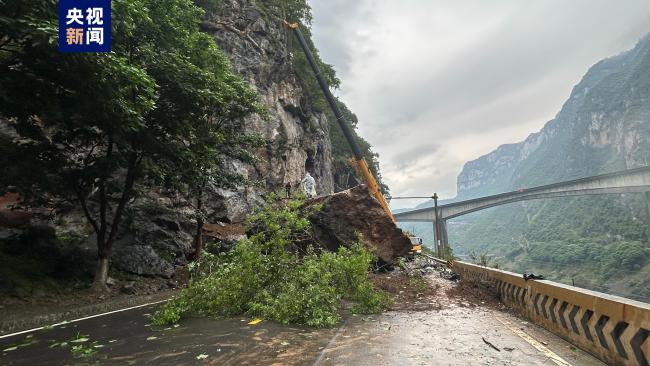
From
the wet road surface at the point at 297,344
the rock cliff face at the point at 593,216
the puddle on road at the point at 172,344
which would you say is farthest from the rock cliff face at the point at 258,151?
the rock cliff face at the point at 593,216

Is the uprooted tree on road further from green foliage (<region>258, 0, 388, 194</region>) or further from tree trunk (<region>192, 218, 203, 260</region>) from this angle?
green foliage (<region>258, 0, 388, 194</region>)

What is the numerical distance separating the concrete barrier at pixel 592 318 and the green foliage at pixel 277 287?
311 cm

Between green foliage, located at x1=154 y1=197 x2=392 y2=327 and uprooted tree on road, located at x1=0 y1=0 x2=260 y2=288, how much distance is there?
3.90 meters

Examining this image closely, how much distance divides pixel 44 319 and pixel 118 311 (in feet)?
4.78

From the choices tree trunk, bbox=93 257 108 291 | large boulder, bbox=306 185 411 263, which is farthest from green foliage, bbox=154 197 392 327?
large boulder, bbox=306 185 411 263

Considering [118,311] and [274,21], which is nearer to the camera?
[118,311]

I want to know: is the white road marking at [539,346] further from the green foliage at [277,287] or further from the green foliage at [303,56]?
the green foliage at [303,56]

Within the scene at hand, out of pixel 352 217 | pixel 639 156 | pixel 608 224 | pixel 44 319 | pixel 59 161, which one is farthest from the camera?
pixel 639 156

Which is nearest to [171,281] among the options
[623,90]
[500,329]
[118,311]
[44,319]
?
[118,311]

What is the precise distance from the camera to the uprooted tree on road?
269 inches

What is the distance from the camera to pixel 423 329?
6266 mm

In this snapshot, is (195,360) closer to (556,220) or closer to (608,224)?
(608,224)

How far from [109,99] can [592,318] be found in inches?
366

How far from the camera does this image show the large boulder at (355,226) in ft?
46.6
